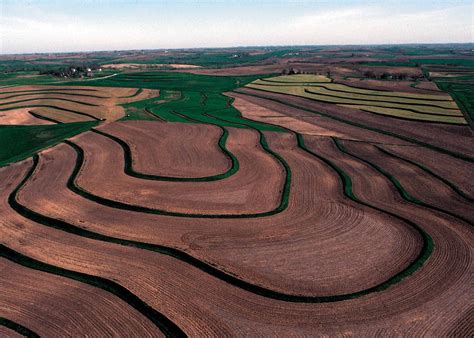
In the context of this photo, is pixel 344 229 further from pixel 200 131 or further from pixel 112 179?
pixel 200 131

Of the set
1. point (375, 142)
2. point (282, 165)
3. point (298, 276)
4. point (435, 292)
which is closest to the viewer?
point (435, 292)

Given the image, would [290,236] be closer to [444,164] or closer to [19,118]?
[444,164]

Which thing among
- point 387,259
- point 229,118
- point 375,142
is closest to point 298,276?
point 387,259

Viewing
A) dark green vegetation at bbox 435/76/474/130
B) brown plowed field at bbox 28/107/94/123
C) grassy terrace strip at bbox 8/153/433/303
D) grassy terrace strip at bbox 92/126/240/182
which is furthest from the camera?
dark green vegetation at bbox 435/76/474/130

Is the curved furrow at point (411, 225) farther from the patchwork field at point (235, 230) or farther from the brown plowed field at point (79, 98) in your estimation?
the brown plowed field at point (79, 98)

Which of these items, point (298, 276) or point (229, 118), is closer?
point (298, 276)

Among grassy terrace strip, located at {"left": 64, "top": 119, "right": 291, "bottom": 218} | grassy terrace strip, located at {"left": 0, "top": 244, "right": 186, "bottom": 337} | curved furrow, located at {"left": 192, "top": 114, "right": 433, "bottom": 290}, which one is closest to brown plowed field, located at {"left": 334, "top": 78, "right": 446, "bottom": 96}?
curved furrow, located at {"left": 192, "top": 114, "right": 433, "bottom": 290}

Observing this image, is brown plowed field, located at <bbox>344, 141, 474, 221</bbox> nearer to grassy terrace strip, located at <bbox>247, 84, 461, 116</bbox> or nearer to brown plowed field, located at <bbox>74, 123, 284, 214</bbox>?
brown plowed field, located at <bbox>74, 123, 284, 214</bbox>
